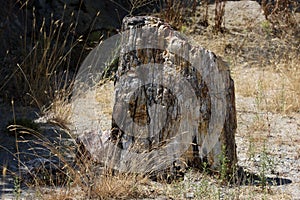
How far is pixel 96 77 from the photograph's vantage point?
25.6 ft

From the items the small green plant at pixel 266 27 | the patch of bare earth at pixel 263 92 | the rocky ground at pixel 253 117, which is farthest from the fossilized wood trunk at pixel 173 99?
the small green plant at pixel 266 27

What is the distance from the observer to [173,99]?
195 inches

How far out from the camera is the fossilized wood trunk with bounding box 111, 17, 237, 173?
4934 millimetres

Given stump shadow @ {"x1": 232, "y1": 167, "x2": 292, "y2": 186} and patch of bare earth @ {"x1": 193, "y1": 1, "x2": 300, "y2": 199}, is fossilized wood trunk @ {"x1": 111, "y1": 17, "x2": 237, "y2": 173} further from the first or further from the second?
patch of bare earth @ {"x1": 193, "y1": 1, "x2": 300, "y2": 199}

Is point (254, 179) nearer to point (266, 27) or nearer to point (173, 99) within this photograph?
point (173, 99)

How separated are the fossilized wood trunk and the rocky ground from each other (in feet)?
0.93

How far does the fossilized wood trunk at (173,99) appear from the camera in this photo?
4934 millimetres

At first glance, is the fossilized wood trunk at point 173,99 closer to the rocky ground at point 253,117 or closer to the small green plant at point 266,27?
the rocky ground at point 253,117

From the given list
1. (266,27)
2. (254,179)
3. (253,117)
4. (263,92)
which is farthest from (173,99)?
(266,27)

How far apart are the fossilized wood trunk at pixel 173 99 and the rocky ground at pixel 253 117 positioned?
0.28m

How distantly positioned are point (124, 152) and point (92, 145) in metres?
0.29

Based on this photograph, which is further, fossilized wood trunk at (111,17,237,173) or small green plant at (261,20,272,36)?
small green plant at (261,20,272,36)

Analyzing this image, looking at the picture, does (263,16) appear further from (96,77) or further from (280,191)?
(280,191)

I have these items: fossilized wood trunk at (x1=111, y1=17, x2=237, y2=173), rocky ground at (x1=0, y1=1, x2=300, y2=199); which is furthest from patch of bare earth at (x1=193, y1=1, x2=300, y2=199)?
fossilized wood trunk at (x1=111, y1=17, x2=237, y2=173)
